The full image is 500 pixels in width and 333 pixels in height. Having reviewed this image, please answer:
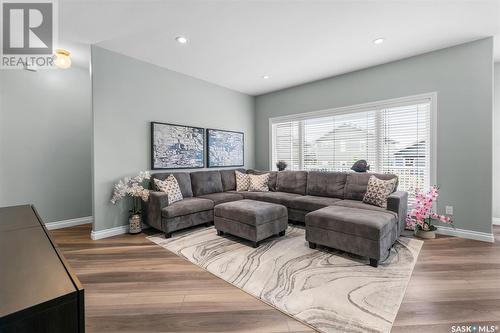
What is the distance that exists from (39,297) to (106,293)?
1629 mm

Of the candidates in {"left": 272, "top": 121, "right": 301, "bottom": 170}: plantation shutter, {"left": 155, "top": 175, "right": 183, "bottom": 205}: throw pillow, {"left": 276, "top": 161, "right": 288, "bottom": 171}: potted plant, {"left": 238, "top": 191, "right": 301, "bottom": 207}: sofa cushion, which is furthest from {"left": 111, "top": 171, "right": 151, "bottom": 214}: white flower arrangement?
{"left": 272, "top": 121, "right": 301, "bottom": 170}: plantation shutter

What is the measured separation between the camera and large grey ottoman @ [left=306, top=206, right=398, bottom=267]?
7.52 feet

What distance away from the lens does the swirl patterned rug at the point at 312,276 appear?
1634 millimetres

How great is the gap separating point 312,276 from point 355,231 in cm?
69

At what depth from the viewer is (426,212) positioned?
3.14 meters

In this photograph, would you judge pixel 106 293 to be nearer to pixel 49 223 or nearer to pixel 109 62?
pixel 49 223

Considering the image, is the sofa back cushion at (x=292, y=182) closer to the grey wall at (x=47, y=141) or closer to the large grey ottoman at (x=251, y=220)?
the large grey ottoman at (x=251, y=220)

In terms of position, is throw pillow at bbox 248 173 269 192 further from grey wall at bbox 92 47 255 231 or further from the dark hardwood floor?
the dark hardwood floor

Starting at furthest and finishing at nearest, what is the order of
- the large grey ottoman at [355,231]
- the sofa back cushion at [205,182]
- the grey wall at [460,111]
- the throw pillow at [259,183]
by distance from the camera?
1. the throw pillow at [259,183]
2. the sofa back cushion at [205,182]
3. the grey wall at [460,111]
4. the large grey ottoman at [355,231]

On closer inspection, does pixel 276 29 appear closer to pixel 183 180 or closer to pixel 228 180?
pixel 183 180

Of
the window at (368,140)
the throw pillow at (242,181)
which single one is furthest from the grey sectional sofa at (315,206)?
the window at (368,140)

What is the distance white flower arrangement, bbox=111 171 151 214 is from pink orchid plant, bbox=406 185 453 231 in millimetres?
3984

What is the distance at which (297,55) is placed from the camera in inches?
134

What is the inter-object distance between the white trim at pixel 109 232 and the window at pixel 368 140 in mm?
3510
